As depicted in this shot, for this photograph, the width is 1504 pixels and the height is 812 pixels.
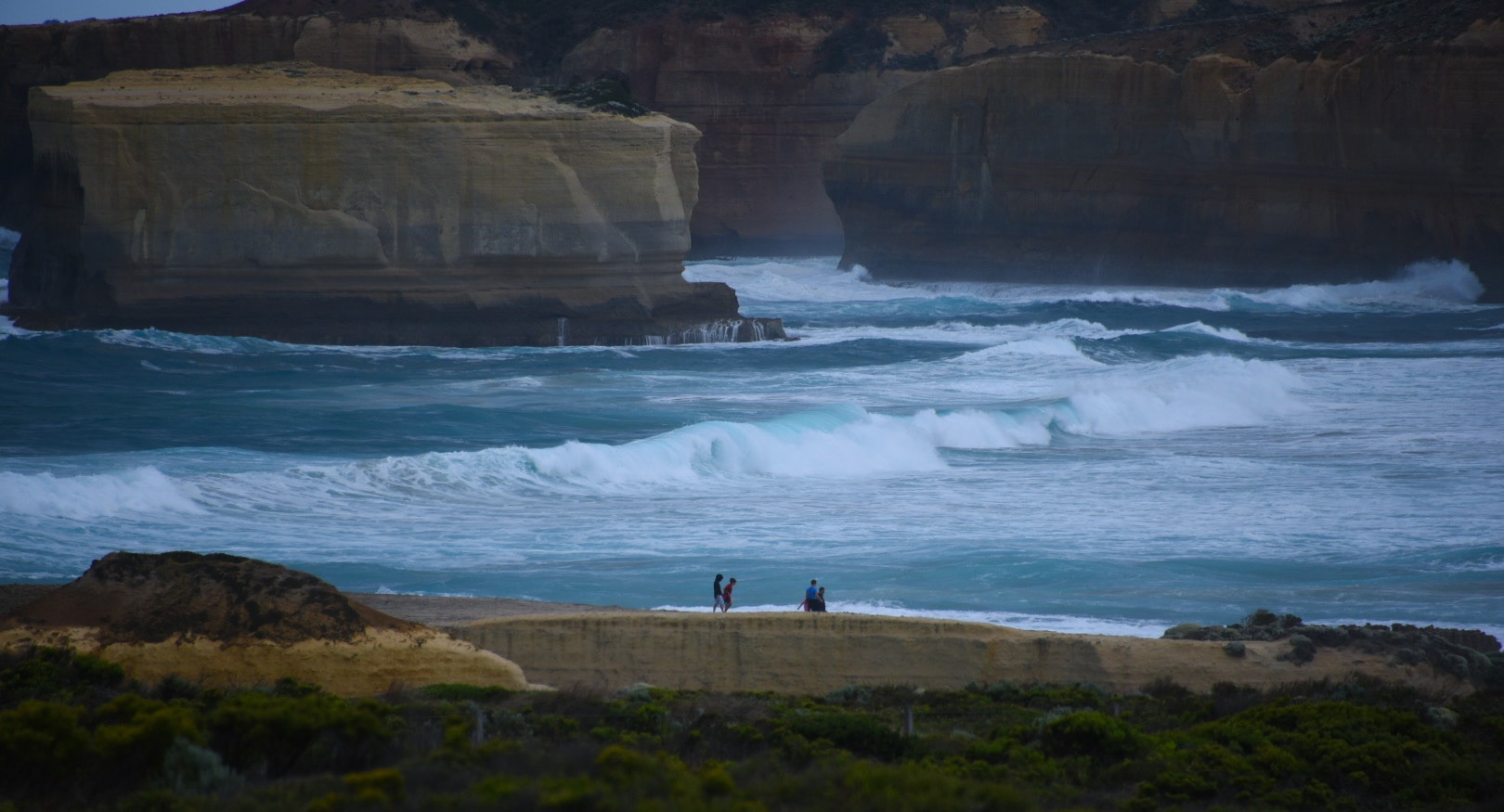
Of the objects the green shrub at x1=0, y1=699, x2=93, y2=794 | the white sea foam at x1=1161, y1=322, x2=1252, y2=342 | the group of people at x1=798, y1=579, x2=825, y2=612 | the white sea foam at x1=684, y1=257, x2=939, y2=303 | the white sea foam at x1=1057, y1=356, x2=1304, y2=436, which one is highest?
the white sea foam at x1=684, y1=257, x2=939, y2=303

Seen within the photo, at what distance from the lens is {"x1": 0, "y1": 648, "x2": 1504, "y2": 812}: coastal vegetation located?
22.9 feet

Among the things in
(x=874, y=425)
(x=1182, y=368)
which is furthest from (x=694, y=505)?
(x=1182, y=368)

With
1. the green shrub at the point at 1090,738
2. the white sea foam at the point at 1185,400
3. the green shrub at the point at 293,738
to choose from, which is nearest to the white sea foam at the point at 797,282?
the white sea foam at the point at 1185,400

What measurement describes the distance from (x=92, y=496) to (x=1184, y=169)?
36484 mm

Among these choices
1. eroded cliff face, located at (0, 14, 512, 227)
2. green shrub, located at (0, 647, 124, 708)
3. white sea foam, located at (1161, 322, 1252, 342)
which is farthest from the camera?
eroded cliff face, located at (0, 14, 512, 227)

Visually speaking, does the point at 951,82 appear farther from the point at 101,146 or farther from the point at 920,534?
the point at 920,534

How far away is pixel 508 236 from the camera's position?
32.3m

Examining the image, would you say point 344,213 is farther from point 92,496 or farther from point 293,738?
point 293,738

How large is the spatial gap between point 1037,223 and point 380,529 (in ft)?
117

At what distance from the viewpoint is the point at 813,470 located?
2312 cm

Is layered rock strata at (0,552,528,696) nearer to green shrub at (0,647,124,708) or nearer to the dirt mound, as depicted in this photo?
the dirt mound

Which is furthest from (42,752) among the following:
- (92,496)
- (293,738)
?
(92,496)

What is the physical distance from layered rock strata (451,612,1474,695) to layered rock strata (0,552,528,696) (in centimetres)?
65

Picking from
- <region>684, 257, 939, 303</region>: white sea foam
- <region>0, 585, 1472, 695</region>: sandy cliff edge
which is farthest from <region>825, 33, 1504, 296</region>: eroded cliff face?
<region>0, 585, 1472, 695</region>: sandy cliff edge
